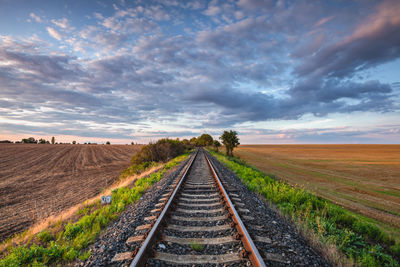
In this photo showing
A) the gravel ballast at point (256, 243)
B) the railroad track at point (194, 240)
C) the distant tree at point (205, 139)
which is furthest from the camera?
the distant tree at point (205, 139)

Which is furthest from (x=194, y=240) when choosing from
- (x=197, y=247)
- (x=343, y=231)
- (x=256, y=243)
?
(x=343, y=231)

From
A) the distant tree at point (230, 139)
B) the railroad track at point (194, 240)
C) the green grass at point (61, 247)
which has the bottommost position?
the green grass at point (61, 247)

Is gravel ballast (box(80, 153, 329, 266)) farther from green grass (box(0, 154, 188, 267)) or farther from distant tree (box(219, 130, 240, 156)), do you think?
distant tree (box(219, 130, 240, 156))

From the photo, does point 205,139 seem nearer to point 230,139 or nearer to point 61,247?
point 230,139

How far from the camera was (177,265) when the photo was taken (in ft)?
9.32

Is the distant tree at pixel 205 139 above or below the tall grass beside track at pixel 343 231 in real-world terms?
above

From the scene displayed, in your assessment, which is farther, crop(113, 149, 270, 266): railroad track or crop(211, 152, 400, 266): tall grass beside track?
crop(211, 152, 400, 266): tall grass beside track

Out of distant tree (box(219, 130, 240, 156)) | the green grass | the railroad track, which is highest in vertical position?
distant tree (box(219, 130, 240, 156))

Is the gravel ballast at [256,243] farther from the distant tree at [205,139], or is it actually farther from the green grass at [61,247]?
the distant tree at [205,139]

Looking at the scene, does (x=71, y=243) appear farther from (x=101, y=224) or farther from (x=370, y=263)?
(x=370, y=263)

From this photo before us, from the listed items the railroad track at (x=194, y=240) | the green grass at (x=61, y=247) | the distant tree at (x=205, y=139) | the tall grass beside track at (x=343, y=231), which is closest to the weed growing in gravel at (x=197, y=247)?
the railroad track at (x=194, y=240)

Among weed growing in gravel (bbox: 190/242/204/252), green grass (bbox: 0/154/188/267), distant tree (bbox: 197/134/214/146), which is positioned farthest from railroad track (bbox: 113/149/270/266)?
distant tree (bbox: 197/134/214/146)

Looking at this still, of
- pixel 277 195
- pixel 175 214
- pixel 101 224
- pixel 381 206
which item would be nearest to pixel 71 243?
pixel 101 224

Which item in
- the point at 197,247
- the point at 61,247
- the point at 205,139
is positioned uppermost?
the point at 205,139
